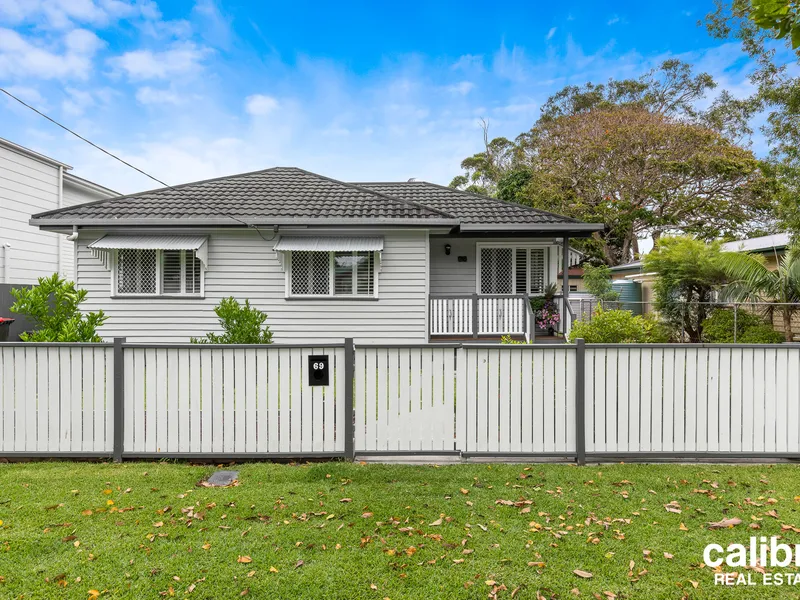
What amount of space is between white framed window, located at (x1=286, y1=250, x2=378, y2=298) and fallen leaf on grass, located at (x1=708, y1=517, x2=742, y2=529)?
7.85m

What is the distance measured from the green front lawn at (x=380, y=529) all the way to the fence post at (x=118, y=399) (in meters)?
0.19

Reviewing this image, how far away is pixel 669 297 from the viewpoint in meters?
12.3

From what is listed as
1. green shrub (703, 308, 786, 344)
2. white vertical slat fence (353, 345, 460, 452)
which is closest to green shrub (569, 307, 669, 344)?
white vertical slat fence (353, 345, 460, 452)

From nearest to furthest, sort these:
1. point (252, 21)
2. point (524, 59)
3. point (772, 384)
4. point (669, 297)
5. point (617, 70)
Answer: point (772, 384) < point (669, 297) < point (252, 21) < point (524, 59) < point (617, 70)

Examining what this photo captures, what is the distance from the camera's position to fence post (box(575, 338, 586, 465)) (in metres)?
4.33

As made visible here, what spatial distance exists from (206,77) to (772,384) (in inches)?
628

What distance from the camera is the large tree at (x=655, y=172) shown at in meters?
21.9

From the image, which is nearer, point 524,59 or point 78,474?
point 78,474

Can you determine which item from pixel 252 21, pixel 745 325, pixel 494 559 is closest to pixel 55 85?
pixel 252 21

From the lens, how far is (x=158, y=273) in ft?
33.4

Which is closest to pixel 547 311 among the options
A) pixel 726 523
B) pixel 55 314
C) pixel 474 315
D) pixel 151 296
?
pixel 474 315

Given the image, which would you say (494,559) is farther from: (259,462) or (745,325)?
(745,325)

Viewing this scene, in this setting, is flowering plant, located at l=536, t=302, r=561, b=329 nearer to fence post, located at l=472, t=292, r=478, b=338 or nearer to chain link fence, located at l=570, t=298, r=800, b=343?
chain link fence, located at l=570, t=298, r=800, b=343

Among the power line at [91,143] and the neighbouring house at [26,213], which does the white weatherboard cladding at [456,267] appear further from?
the neighbouring house at [26,213]
